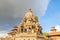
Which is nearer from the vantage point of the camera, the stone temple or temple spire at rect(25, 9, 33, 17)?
the stone temple

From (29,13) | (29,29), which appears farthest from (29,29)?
(29,13)

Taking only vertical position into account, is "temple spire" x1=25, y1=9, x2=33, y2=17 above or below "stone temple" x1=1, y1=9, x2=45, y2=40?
above

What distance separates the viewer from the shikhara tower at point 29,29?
70.1 meters

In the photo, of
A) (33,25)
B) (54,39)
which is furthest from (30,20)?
(54,39)

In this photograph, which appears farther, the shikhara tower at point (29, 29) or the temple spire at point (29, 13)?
the temple spire at point (29, 13)

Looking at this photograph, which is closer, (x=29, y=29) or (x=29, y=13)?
(x=29, y=29)

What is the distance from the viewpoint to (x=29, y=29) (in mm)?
74812

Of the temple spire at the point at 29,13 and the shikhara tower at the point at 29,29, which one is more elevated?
the temple spire at the point at 29,13

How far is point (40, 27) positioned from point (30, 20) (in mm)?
4570

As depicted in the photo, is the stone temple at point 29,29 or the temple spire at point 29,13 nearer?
the stone temple at point 29,29

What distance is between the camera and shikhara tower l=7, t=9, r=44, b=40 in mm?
70062

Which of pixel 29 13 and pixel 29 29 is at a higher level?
pixel 29 13

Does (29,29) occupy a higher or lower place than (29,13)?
lower

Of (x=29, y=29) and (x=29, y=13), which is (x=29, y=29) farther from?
(x=29, y=13)
